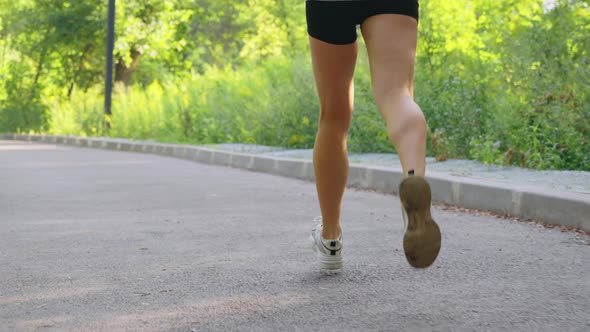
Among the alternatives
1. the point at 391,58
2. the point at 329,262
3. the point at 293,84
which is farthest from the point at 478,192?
the point at 293,84

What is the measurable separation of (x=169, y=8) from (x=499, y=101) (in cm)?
2041

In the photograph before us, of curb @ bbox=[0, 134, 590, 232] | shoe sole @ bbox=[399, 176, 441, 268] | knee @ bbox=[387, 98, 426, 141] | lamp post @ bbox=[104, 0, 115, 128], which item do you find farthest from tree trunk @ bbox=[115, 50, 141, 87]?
shoe sole @ bbox=[399, 176, 441, 268]

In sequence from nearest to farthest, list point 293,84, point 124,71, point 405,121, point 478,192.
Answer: point 405,121, point 478,192, point 293,84, point 124,71

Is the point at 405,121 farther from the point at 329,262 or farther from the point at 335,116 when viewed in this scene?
the point at 329,262

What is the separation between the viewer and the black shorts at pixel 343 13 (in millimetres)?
3562

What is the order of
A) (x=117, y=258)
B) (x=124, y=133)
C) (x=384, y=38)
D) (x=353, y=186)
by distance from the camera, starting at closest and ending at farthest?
(x=384, y=38), (x=117, y=258), (x=353, y=186), (x=124, y=133)

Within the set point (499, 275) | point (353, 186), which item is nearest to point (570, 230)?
point (499, 275)

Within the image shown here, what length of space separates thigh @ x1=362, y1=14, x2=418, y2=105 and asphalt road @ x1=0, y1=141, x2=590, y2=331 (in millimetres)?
814

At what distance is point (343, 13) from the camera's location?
12.0 ft

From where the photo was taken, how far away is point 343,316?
3.32 meters

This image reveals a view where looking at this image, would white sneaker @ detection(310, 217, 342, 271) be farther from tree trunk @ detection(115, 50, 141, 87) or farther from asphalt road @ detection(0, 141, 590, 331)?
tree trunk @ detection(115, 50, 141, 87)

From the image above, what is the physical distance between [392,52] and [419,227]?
766 millimetres

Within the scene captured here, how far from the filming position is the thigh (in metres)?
3.55

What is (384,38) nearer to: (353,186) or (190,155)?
(353,186)
